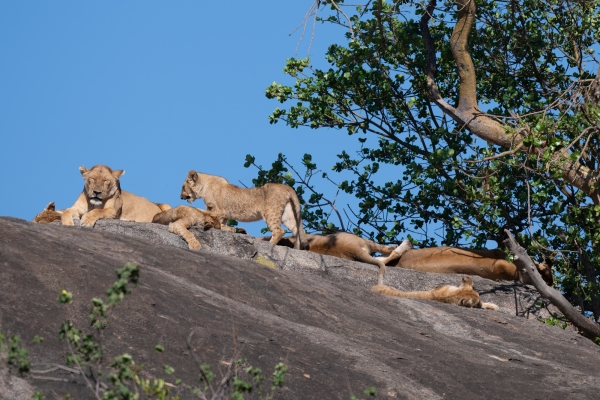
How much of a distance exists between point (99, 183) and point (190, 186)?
225 centimetres

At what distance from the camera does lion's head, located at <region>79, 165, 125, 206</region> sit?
479 inches

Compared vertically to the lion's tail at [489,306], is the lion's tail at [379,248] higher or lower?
higher

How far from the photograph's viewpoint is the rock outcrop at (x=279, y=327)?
6484 millimetres

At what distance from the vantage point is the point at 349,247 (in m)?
14.0

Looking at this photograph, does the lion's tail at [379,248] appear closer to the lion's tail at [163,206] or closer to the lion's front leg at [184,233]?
the lion's tail at [163,206]

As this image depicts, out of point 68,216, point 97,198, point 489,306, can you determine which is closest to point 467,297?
point 489,306

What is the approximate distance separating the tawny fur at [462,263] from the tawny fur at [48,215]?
4.73 metres

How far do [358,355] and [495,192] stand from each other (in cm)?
684

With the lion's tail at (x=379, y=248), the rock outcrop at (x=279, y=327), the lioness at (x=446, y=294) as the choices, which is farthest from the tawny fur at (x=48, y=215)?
the lion's tail at (x=379, y=248)

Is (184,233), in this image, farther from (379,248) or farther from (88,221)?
(379,248)

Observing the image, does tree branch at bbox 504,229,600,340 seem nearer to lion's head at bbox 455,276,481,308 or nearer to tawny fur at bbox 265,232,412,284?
lion's head at bbox 455,276,481,308

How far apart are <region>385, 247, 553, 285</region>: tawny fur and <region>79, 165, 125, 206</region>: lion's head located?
13.6 ft

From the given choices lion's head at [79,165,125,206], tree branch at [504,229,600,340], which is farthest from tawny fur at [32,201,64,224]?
tree branch at [504,229,600,340]

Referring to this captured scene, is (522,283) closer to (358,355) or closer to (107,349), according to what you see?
(358,355)
